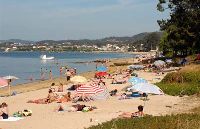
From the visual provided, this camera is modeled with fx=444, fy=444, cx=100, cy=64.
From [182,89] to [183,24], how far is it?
3228 centimetres

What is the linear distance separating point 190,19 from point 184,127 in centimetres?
4727

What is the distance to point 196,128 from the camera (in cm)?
1385

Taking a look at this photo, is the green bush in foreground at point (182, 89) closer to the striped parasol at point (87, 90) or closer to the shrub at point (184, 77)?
the shrub at point (184, 77)

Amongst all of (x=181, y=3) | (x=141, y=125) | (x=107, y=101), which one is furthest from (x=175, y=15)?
(x=141, y=125)

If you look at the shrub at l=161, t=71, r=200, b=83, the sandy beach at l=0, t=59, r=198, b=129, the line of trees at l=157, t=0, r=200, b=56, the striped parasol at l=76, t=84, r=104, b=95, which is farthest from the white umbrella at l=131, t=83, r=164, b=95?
the line of trees at l=157, t=0, r=200, b=56

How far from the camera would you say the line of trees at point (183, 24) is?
195 ft

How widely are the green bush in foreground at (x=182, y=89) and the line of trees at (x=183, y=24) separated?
94.0 feet

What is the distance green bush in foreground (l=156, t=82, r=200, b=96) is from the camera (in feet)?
96.3

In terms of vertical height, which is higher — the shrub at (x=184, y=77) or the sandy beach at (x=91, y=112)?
the shrub at (x=184, y=77)

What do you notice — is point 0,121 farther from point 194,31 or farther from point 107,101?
point 194,31

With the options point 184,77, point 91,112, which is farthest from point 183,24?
point 91,112

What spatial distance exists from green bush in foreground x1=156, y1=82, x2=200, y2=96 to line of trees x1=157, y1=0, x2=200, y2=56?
94.0 ft

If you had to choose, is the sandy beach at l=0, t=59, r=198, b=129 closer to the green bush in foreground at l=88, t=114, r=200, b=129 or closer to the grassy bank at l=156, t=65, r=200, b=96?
the grassy bank at l=156, t=65, r=200, b=96

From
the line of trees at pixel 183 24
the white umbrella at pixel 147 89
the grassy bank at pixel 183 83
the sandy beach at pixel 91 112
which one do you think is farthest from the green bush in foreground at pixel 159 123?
the line of trees at pixel 183 24
